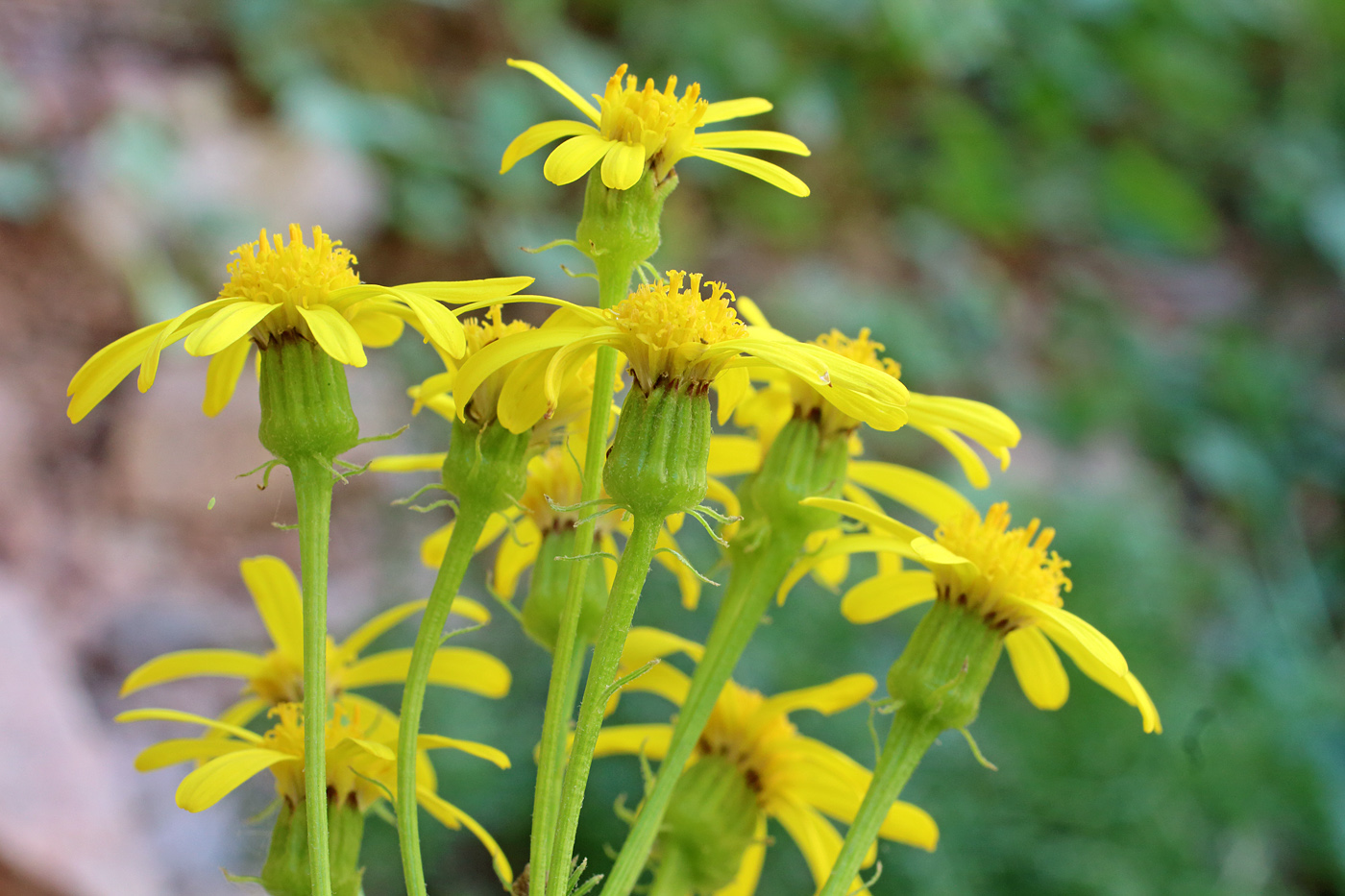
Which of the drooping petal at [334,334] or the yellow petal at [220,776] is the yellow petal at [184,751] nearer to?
the yellow petal at [220,776]

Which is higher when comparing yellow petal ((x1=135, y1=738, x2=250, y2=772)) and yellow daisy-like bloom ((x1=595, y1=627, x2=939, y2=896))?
yellow daisy-like bloom ((x1=595, y1=627, x2=939, y2=896))

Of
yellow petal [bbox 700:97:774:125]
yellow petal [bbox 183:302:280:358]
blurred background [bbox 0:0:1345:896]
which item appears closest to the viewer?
yellow petal [bbox 183:302:280:358]

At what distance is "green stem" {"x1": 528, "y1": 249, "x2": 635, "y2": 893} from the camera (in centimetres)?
38

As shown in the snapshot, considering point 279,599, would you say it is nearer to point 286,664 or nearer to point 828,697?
point 286,664

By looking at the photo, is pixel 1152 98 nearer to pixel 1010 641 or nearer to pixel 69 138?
pixel 69 138

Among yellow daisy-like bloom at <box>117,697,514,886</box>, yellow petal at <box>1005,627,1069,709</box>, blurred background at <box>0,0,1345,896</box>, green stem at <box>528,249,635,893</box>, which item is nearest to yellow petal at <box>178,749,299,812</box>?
yellow daisy-like bloom at <box>117,697,514,886</box>

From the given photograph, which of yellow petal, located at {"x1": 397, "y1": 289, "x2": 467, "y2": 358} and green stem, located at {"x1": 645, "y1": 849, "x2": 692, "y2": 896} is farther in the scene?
green stem, located at {"x1": 645, "y1": 849, "x2": 692, "y2": 896}

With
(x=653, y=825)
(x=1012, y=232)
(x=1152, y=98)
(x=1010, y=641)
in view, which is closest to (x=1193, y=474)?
(x=1012, y=232)

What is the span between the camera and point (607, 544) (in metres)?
0.55

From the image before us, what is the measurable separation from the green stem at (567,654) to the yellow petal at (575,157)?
4cm

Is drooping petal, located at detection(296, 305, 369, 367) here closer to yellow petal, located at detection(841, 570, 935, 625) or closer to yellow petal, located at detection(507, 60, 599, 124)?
yellow petal, located at detection(507, 60, 599, 124)

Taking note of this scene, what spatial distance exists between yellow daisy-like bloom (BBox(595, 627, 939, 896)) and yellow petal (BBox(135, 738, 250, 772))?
6.9 inches

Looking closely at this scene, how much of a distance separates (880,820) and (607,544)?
20 cm

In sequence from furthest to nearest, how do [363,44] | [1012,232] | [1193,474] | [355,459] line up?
[1012,232] < [1193,474] < [363,44] < [355,459]
